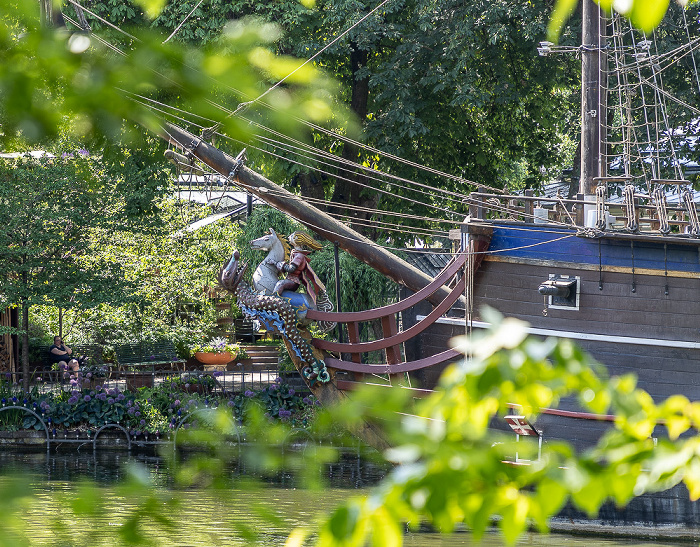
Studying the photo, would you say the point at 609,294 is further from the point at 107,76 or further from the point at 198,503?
the point at 107,76

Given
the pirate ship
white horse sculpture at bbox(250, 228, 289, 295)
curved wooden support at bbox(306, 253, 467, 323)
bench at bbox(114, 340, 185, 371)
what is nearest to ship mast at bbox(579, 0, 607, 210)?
the pirate ship

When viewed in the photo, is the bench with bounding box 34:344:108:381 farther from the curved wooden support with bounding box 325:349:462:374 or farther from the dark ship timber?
the dark ship timber

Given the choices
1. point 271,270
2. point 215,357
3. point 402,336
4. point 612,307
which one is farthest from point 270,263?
point 215,357

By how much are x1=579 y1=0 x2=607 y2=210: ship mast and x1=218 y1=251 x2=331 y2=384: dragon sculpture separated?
4.10m

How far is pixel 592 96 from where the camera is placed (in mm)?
11805

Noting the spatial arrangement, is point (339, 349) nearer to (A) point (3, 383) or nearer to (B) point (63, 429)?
(B) point (63, 429)

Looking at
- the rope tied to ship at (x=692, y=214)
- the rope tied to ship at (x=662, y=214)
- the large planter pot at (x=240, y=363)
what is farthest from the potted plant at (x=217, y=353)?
the rope tied to ship at (x=692, y=214)

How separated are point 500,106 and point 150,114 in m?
17.2

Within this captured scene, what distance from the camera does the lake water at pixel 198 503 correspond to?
6.08 feet

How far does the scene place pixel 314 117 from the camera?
194cm

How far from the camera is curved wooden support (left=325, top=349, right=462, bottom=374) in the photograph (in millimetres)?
10831

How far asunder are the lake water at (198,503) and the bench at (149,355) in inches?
152

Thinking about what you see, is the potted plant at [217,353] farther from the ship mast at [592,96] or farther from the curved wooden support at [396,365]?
the ship mast at [592,96]

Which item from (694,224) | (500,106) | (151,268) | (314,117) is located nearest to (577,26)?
(500,106)
